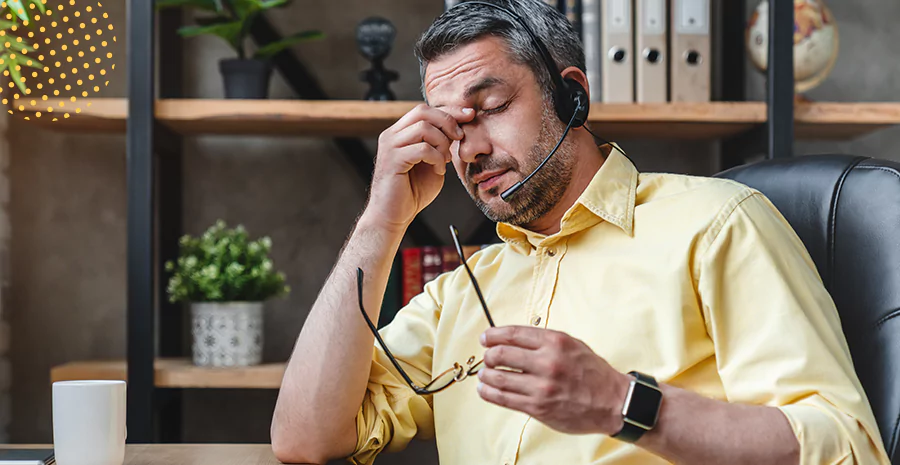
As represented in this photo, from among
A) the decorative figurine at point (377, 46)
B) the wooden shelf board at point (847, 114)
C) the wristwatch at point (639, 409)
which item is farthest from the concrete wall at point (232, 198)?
the wristwatch at point (639, 409)

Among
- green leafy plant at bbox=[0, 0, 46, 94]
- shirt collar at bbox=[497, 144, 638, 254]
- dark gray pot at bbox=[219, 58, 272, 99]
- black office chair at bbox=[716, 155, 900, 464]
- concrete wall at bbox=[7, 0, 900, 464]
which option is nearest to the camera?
black office chair at bbox=[716, 155, 900, 464]

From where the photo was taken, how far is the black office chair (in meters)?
0.92

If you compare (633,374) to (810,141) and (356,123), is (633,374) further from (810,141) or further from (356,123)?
(810,141)

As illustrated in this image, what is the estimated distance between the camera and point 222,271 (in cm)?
170

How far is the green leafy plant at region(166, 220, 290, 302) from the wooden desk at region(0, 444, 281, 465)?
0.64 meters

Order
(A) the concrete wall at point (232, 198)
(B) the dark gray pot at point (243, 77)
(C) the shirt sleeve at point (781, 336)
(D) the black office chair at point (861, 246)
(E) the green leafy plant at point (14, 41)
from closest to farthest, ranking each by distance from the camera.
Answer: (C) the shirt sleeve at point (781, 336) → (D) the black office chair at point (861, 246) → (E) the green leafy plant at point (14, 41) → (B) the dark gray pot at point (243, 77) → (A) the concrete wall at point (232, 198)

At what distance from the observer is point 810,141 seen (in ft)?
6.59

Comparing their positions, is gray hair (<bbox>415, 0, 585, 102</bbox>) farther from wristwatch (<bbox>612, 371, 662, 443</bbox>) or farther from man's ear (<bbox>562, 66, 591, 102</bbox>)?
wristwatch (<bbox>612, 371, 662, 443</bbox>)

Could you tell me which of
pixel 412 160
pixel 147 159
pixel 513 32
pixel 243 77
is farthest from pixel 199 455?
pixel 243 77

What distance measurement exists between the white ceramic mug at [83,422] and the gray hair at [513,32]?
611 millimetres

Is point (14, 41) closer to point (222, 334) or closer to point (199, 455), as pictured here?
point (222, 334)

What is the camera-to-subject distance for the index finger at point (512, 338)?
70 cm

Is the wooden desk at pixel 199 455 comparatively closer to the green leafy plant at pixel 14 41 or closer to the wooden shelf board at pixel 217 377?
the wooden shelf board at pixel 217 377

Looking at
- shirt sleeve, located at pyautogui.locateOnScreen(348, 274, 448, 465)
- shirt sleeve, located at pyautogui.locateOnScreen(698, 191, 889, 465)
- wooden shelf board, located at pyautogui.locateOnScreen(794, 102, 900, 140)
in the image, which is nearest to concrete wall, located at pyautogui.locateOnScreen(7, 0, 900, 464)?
wooden shelf board, located at pyautogui.locateOnScreen(794, 102, 900, 140)
